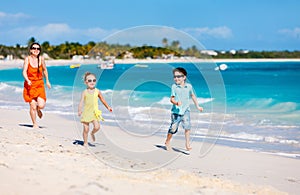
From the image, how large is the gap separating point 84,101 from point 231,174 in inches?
98.2

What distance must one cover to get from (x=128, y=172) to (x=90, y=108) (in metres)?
1.78

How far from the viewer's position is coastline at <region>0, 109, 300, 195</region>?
186 inches

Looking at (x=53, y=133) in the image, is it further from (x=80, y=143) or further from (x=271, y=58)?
(x=271, y=58)

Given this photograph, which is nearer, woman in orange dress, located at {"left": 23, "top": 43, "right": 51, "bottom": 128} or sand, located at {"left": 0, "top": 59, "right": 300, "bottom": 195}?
sand, located at {"left": 0, "top": 59, "right": 300, "bottom": 195}

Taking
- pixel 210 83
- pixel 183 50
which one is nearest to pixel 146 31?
pixel 183 50

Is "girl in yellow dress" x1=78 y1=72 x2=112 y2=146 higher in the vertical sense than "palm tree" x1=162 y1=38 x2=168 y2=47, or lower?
lower

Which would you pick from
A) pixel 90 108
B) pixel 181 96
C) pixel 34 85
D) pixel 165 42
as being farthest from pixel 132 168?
pixel 34 85

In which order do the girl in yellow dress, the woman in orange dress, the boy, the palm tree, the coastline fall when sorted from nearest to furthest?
the coastline → the girl in yellow dress → the boy → the palm tree → the woman in orange dress

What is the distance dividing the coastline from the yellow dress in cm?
48

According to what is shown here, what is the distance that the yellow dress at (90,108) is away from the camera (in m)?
7.16

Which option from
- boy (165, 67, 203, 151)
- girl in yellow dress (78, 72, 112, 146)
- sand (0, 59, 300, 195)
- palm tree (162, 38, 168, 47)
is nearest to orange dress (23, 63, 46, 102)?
sand (0, 59, 300, 195)

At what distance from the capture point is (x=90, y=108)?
23.6ft

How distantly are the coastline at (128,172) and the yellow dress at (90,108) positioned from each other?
0.48m

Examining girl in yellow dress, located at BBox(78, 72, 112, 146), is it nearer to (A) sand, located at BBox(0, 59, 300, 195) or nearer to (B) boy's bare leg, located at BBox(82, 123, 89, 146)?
(B) boy's bare leg, located at BBox(82, 123, 89, 146)
